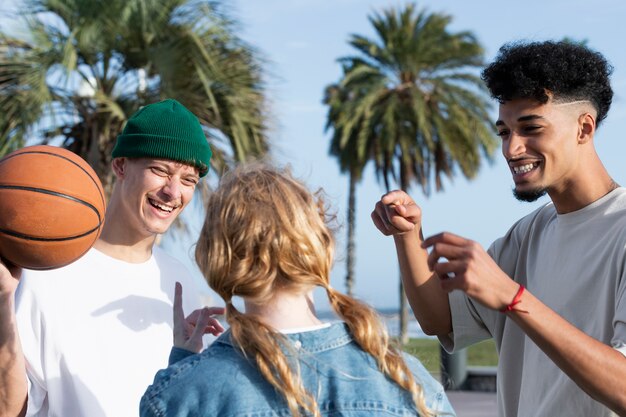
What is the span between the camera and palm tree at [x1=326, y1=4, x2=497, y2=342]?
24.6 metres

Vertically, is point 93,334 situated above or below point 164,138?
below

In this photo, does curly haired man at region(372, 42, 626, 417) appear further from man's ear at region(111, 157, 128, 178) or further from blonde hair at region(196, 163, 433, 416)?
man's ear at region(111, 157, 128, 178)

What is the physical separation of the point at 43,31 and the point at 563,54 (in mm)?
12463

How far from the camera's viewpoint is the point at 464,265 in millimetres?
2162

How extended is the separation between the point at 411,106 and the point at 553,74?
2311 cm

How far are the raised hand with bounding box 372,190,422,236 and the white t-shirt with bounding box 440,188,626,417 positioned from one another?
1.35ft

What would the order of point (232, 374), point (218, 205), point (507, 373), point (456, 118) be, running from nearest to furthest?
point (232, 374), point (218, 205), point (507, 373), point (456, 118)

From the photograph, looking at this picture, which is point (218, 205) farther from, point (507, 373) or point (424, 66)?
point (424, 66)

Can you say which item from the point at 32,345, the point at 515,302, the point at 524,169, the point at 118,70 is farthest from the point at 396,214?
the point at 118,70

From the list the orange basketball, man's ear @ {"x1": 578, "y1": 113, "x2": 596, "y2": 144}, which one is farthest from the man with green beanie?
man's ear @ {"x1": 578, "y1": 113, "x2": 596, "y2": 144}

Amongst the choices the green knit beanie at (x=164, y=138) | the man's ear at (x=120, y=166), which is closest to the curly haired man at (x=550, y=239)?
the green knit beanie at (x=164, y=138)

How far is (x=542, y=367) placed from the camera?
9.36 feet

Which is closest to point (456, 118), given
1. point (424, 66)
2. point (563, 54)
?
point (424, 66)

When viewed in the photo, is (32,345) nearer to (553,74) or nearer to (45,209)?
(45,209)
